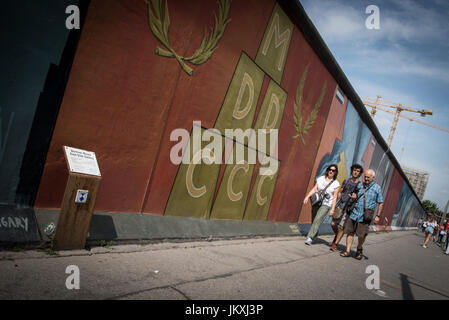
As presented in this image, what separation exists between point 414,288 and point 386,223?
73.5 feet

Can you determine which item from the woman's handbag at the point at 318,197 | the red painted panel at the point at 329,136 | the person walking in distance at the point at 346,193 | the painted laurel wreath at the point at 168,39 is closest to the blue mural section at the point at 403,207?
the red painted panel at the point at 329,136

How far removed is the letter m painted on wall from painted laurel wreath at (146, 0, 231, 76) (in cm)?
119

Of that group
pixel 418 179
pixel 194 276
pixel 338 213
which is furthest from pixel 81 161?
pixel 418 179

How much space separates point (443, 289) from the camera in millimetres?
5137

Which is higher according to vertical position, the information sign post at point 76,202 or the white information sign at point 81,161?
the white information sign at point 81,161

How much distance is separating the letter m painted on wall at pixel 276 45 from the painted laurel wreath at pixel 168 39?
1192mm

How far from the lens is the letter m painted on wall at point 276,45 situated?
5629 millimetres

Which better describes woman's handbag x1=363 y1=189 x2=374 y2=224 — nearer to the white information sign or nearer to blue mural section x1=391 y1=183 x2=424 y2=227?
the white information sign

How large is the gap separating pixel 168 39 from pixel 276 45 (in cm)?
279

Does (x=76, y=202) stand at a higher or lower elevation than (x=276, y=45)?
lower

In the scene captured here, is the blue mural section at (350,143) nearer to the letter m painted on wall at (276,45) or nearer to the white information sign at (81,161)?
the letter m painted on wall at (276,45)

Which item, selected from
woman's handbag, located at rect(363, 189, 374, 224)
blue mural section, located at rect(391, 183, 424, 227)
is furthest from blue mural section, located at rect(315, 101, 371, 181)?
blue mural section, located at rect(391, 183, 424, 227)

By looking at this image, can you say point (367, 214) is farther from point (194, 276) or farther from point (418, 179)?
point (418, 179)

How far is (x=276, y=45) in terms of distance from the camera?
19.5ft
